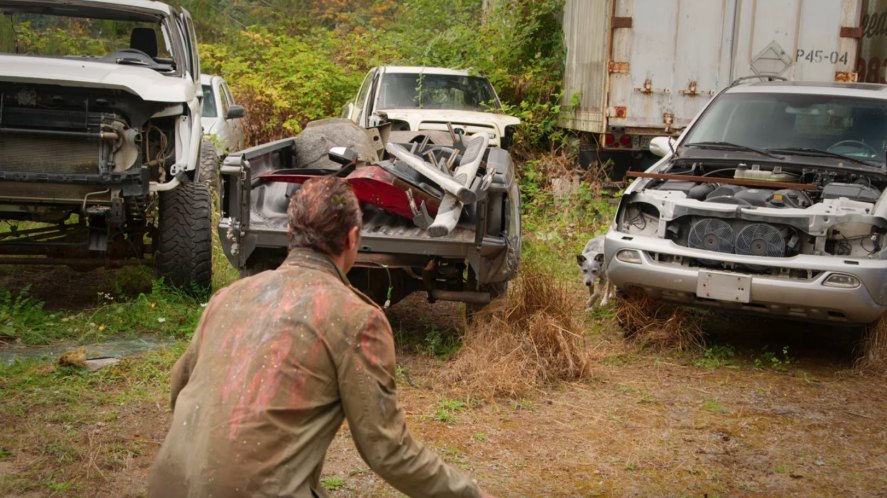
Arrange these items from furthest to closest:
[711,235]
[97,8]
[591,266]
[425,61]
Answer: [425,61]
[97,8]
[591,266]
[711,235]

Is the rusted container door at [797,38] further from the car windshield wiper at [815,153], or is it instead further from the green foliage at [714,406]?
the green foliage at [714,406]

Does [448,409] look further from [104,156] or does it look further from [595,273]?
[104,156]

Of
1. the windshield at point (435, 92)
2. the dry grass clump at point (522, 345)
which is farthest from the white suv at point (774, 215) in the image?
the windshield at point (435, 92)

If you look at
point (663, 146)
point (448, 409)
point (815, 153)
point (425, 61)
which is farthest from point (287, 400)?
point (425, 61)

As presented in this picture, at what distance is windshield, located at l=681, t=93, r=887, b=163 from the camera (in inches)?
288

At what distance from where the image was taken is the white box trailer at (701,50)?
1111 cm

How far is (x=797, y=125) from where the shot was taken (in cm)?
758

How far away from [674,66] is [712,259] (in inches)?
215

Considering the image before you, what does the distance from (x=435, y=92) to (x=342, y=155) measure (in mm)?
6160

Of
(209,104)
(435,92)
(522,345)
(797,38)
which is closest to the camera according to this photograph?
(522,345)

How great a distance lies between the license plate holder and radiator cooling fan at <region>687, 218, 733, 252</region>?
23cm

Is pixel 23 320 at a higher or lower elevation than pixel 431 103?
lower

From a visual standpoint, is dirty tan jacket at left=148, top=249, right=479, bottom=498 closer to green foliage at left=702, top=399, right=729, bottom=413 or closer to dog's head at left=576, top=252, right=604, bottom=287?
green foliage at left=702, top=399, right=729, bottom=413

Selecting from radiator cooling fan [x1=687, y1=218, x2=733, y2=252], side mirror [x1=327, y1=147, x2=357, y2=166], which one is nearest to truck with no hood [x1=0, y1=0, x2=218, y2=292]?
side mirror [x1=327, y1=147, x2=357, y2=166]
